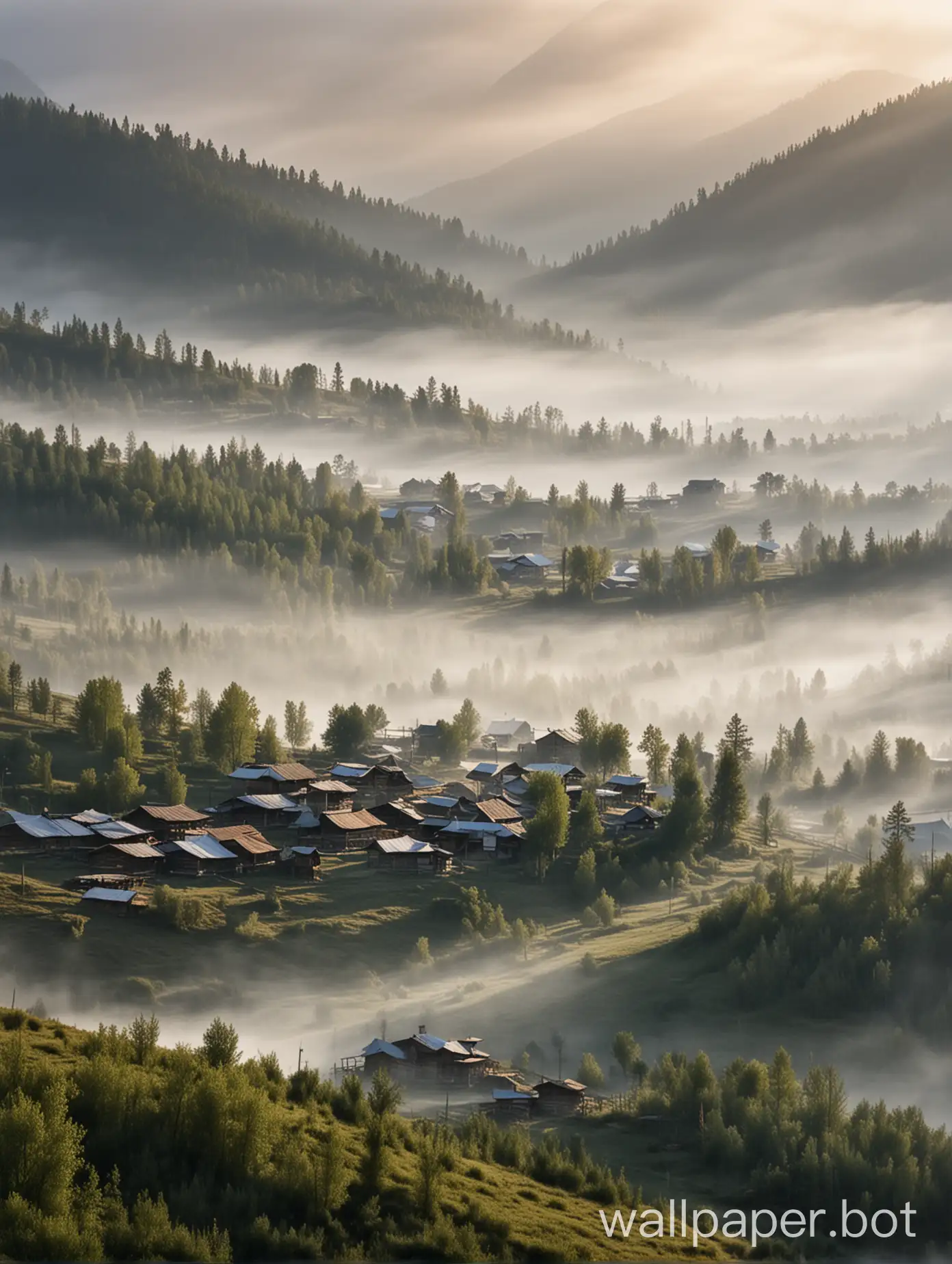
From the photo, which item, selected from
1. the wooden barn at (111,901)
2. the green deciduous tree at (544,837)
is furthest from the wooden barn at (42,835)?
the green deciduous tree at (544,837)

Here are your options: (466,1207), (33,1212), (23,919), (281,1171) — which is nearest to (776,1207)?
(466,1207)

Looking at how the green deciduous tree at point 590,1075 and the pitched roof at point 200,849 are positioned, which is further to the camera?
the pitched roof at point 200,849

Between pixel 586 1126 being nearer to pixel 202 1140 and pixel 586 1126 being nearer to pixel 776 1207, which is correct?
pixel 776 1207

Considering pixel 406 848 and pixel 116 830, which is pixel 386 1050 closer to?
pixel 406 848

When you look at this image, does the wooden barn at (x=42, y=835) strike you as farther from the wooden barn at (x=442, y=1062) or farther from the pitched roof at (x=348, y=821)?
the wooden barn at (x=442, y=1062)

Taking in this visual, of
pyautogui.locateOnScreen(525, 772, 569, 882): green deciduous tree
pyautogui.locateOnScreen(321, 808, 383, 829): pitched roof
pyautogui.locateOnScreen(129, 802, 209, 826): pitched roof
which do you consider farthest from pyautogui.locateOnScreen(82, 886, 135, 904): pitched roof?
pyautogui.locateOnScreen(525, 772, 569, 882): green deciduous tree
